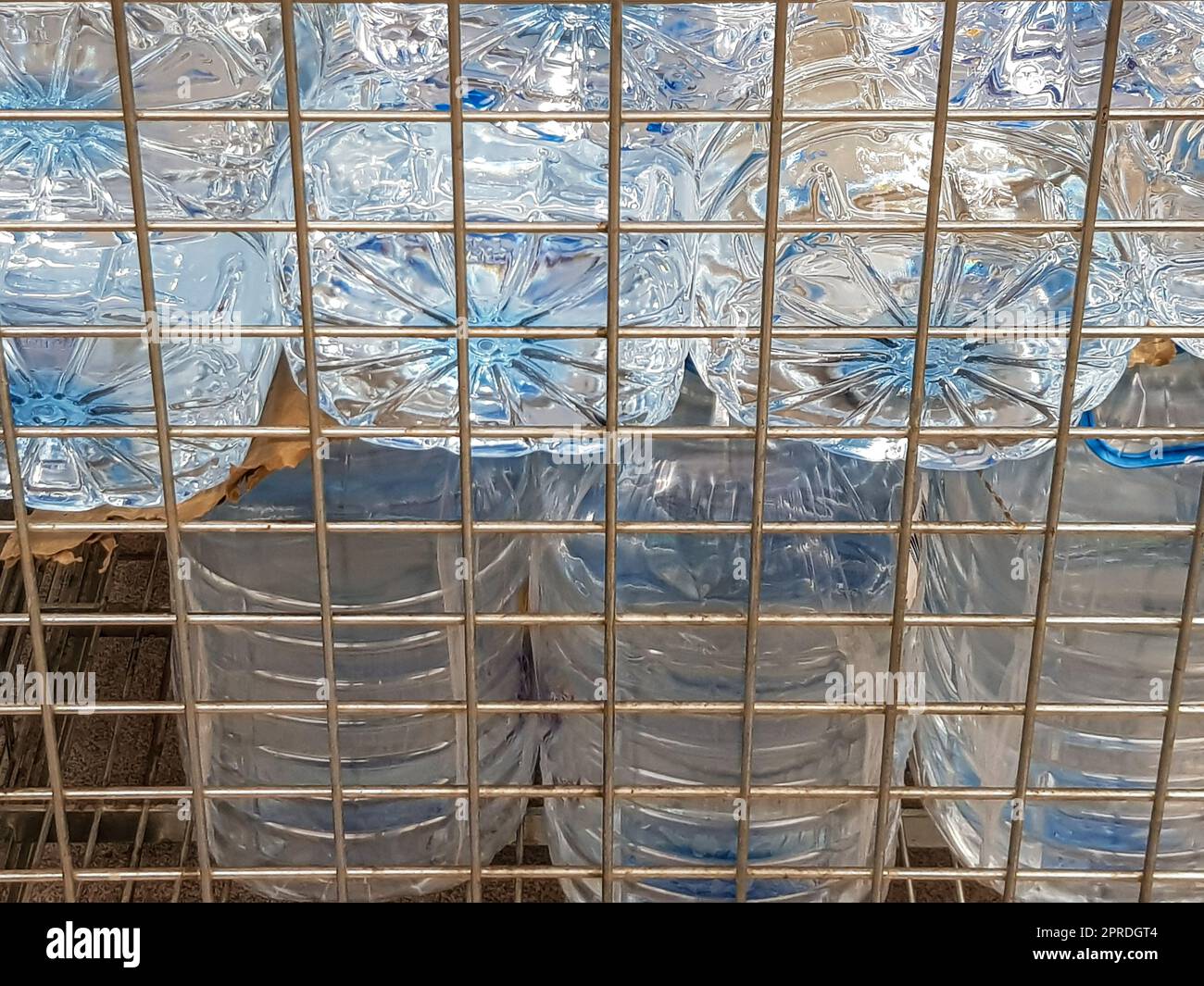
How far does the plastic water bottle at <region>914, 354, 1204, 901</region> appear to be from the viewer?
658mm

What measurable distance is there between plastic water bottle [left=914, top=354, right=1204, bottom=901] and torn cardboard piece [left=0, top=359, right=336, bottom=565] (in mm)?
308

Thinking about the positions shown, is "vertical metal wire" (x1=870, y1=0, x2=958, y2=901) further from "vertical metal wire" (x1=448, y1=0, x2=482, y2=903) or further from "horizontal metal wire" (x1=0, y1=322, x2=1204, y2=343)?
"vertical metal wire" (x1=448, y1=0, x2=482, y2=903)

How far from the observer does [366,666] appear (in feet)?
2.34

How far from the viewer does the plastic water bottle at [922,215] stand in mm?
558

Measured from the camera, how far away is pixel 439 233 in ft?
1.71

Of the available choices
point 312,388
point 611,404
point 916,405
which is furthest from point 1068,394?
point 312,388

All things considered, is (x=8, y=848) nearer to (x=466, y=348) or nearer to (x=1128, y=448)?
(x=466, y=348)

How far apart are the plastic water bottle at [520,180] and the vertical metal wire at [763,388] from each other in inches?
1.6

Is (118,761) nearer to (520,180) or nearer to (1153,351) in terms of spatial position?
(520,180)

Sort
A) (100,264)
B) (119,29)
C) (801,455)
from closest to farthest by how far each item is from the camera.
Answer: (119,29), (100,264), (801,455)

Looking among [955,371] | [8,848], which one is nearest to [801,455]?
[955,371]

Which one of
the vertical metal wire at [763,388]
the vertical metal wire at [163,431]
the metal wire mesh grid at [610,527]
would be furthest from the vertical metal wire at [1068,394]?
the vertical metal wire at [163,431]

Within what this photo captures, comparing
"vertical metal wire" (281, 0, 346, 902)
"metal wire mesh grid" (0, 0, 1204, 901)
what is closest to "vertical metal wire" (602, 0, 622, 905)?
"metal wire mesh grid" (0, 0, 1204, 901)
